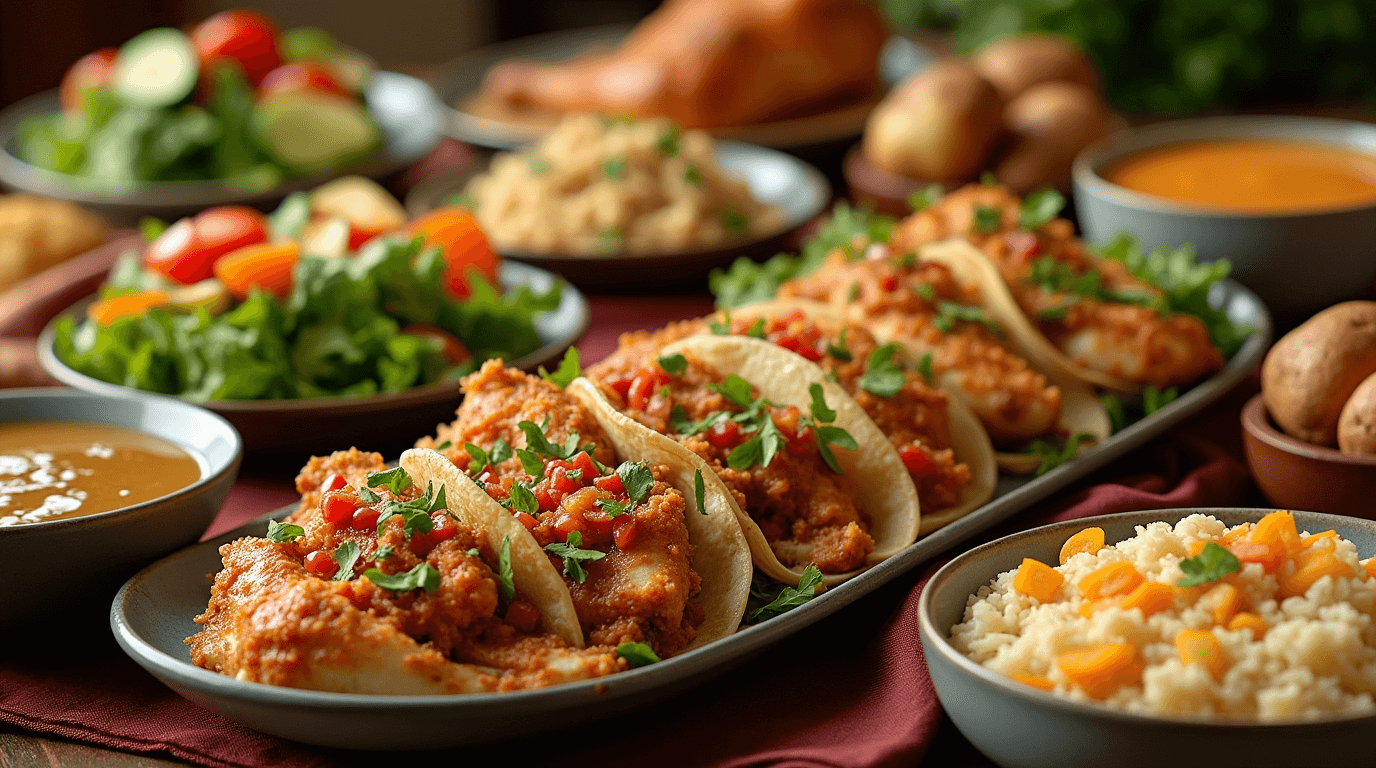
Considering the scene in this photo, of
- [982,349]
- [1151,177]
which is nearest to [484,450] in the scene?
[982,349]

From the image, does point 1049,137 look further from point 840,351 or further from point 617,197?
point 840,351

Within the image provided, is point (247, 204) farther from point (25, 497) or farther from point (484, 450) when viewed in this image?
point (484, 450)

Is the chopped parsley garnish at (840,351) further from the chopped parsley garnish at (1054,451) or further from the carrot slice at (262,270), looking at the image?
the carrot slice at (262,270)

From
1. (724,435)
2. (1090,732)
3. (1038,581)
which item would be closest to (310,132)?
(724,435)

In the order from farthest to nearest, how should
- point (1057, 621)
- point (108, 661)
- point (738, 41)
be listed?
point (738, 41), point (108, 661), point (1057, 621)

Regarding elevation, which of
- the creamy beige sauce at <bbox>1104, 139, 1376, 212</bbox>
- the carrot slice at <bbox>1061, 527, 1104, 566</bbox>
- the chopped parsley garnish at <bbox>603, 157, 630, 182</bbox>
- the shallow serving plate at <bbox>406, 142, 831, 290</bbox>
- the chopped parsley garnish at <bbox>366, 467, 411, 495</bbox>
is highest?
the chopped parsley garnish at <bbox>366, 467, 411, 495</bbox>

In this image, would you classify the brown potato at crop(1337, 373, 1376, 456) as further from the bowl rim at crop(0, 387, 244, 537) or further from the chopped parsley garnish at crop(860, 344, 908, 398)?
the bowl rim at crop(0, 387, 244, 537)

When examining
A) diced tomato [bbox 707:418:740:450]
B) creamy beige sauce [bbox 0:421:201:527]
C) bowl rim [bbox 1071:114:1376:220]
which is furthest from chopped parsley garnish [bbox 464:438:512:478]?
bowl rim [bbox 1071:114:1376:220]
